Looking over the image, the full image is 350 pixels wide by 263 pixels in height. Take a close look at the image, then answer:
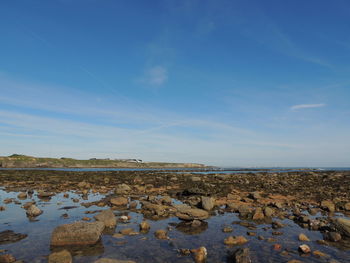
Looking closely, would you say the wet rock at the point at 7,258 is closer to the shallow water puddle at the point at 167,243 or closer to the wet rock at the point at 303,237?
the shallow water puddle at the point at 167,243

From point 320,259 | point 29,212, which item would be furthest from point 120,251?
point 29,212

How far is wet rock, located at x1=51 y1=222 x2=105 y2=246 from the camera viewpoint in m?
10.6

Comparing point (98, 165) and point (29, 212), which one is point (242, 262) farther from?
point (98, 165)

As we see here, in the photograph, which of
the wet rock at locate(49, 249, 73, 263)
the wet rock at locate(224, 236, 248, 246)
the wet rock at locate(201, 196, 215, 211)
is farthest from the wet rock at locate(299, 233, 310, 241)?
the wet rock at locate(49, 249, 73, 263)

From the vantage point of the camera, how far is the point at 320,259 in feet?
30.9

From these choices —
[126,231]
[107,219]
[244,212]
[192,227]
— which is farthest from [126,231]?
[244,212]

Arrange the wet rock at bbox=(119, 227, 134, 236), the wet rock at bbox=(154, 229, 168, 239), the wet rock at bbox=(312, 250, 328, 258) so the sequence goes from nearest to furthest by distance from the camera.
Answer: the wet rock at bbox=(312, 250, 328, 258) < the wet rock at bbox=(154, 229, 168, 239) < the wet rock at bbox=(119, 227, 134, 236)

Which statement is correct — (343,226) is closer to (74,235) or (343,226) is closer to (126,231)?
(126,231)

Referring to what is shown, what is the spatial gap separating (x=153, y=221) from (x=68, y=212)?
22.2ft

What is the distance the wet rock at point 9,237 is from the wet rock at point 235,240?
9956mm

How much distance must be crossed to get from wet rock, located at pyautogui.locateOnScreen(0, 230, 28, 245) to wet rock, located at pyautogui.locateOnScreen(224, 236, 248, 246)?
32.7 ft

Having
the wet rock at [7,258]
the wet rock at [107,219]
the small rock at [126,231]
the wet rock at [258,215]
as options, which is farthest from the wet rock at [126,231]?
the wet rock at [258,215]

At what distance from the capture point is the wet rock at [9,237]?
1090 cm

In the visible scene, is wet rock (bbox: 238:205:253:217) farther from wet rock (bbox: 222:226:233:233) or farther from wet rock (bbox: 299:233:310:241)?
wet rock (bbox: 299:233:310:241)
